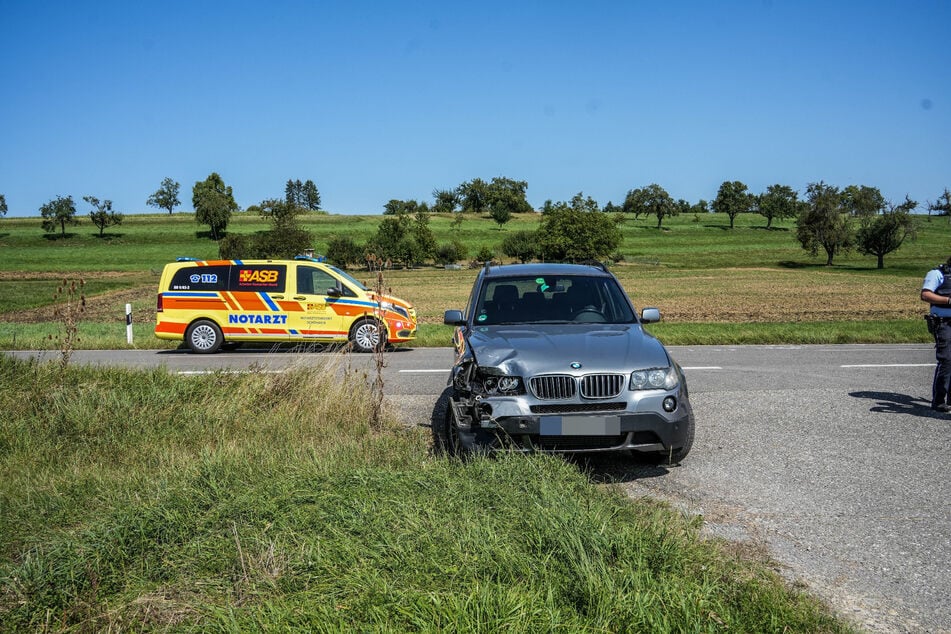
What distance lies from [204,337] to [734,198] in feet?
442

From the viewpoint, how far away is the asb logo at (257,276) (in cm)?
1695

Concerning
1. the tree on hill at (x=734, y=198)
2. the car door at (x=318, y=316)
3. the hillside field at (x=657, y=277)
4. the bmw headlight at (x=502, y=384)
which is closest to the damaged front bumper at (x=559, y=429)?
the bmw headlight at (x=502, y=384)

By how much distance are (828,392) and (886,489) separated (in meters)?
4.74

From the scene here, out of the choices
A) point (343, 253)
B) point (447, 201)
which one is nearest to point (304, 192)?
point (447, 201)

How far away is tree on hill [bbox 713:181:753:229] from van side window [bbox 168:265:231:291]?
12947 cm

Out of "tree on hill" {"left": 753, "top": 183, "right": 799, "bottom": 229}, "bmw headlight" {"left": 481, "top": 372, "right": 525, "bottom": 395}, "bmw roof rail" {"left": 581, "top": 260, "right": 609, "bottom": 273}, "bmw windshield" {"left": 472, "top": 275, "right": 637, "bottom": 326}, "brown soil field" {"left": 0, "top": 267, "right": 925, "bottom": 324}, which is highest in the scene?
"tree on hill" {"left": 753, "top": 183, "right": 799, "bottom": 229}

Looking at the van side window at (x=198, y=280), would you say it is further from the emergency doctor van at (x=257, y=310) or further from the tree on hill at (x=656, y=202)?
the tree on hill at (x=656, y=202)

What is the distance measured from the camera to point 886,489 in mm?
5898

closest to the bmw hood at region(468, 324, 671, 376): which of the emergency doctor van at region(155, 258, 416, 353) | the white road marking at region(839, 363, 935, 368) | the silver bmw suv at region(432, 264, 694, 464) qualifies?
the silver bmw suv at region(432, 264, 694, 464)

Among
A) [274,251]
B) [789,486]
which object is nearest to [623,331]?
[789,486]

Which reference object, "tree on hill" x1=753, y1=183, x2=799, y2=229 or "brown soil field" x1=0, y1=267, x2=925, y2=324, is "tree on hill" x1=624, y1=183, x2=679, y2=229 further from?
"brown soil field" x1=0, y1=267, x2=925, y2=324

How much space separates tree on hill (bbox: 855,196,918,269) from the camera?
75312 mm

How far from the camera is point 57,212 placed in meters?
114

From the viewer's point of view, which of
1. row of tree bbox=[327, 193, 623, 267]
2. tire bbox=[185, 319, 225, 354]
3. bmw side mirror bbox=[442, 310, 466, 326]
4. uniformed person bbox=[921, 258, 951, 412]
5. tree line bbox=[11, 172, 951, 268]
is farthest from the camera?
row of tree bbox=[327, 193, 623, 267]
